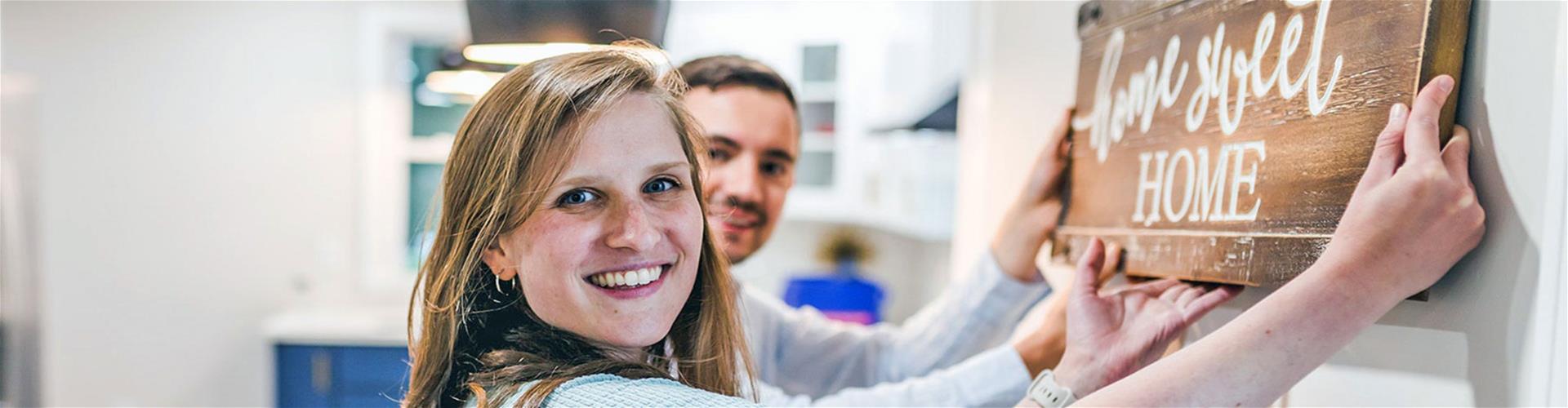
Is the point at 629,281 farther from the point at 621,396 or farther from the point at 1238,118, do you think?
the point at 1238,118

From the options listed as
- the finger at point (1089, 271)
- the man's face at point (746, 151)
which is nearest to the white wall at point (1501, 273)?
the finger at point (1089, 271)

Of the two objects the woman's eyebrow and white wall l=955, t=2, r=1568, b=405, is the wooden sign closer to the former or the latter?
white wall l=955, t=2, r=1568, b=405

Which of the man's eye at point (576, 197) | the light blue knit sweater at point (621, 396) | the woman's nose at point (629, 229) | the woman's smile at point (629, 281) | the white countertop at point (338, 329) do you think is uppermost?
the man's eye at point (576, 197)

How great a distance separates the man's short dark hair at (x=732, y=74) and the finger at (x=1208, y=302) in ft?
1.95

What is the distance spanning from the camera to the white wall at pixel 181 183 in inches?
129

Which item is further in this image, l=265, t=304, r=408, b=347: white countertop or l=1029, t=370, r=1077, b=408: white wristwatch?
l=265, t=304, r=408, b=347: white countertop

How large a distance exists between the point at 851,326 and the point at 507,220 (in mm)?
965

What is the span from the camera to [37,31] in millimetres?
3219

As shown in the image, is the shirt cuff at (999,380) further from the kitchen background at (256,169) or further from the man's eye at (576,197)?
the kitchen background at (256,169)

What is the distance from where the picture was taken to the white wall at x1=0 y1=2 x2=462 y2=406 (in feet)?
10.8

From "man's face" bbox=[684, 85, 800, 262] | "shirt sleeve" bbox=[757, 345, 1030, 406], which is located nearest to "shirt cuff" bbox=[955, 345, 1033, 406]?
"shirt sleeve" bbox=[757, 345, 1030, 406]

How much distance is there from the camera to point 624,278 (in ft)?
2.33

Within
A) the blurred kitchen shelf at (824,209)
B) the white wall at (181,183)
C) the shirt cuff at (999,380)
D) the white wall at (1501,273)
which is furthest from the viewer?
the blurred kitchen shelf at (824,209)

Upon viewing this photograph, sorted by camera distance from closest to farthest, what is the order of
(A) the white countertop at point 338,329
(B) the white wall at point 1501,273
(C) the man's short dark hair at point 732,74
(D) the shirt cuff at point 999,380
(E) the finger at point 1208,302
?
1. (B) the white wall at point 1501,273
2. (E) the finger at point 1208,302
3. (D) the shirt cuff at point 999,380
4. (C) the man's short dark hair at point 732,74
5. (A) the white countertop at point 338,329
